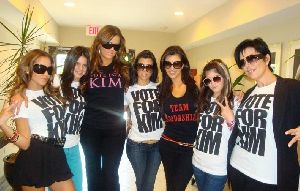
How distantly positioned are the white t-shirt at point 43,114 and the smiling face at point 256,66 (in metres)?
1.32

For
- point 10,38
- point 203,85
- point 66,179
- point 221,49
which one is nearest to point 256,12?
point 221,49

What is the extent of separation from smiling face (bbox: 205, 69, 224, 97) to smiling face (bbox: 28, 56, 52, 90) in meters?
1.15

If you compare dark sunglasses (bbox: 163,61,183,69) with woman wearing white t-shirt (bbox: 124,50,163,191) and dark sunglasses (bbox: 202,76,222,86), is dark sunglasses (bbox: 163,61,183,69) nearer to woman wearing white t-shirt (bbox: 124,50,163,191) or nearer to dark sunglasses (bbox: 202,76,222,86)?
woman wearing white t-shirt (bbox: 124,50,163,191)

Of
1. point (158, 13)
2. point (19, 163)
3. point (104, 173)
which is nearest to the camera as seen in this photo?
point (19, 163)

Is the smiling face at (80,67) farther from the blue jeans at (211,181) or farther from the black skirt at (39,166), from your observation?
the blue jeans at (211,181)

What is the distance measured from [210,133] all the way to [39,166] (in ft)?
3.83

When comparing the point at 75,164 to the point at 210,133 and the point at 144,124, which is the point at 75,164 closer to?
the point at 144,124

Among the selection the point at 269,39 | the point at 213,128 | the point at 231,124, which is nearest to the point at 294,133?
the point at 231,124

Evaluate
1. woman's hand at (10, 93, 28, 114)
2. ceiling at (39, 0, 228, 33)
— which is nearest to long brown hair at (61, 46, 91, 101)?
woman's hand at (10, 93, 28, 114)

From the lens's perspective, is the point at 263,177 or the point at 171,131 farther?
the point at 171,131

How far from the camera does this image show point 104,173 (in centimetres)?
246

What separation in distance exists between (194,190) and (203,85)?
6.24 feet

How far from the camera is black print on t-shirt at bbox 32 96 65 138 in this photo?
197 cm

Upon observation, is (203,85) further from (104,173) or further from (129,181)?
(129,181)
